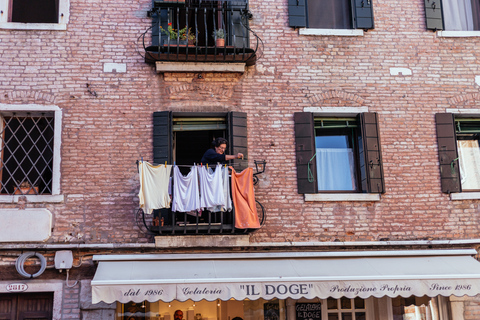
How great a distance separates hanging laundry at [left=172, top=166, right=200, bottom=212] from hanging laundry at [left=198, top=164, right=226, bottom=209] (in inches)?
3.3

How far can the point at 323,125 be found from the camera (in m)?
10.4

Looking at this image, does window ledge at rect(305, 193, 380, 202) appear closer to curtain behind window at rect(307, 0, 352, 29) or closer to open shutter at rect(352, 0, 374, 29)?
open shutter at rect(352, 0, 374, 29)

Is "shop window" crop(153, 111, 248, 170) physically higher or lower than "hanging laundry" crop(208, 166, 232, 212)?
higher

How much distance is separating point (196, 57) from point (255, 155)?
1.97m

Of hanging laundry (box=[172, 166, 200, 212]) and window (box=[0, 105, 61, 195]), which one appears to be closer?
hanging laundry (box=[172, 166, 200, 212])

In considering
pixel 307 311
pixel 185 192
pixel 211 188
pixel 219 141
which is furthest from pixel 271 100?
pixel 307 311

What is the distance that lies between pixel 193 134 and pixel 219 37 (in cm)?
178

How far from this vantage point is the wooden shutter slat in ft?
32.1

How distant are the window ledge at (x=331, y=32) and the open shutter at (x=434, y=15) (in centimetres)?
134

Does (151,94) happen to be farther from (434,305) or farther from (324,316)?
(434,305)

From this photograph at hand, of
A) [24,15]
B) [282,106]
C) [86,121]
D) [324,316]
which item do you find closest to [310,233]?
[324,316]

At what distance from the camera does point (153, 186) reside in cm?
902

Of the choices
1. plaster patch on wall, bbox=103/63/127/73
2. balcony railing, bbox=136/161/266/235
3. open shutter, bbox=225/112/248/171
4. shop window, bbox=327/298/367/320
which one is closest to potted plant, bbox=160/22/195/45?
plaster patch on wall, bbox=103/63/127/73

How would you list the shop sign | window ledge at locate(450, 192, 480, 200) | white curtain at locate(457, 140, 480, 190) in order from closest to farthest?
the shop sign → window ledge at locate(450, 192, 480, 200) → white curtain at locate(457, 140, 480, 190)
